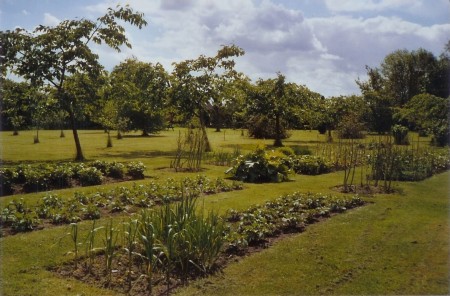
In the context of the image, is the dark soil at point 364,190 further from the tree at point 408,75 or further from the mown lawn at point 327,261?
the tree at point 408,75

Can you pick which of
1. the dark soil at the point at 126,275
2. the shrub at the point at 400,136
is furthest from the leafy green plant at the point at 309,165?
the shrub at the point at 400,136

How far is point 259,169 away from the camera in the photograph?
1365cm

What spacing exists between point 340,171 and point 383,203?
20.1 feet

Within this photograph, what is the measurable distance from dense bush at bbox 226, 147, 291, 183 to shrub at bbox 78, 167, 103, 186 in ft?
13.4

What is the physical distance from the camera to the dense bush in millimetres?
13539

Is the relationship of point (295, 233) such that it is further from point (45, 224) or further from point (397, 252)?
point (45, 224)

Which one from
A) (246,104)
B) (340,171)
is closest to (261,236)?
(340,171)

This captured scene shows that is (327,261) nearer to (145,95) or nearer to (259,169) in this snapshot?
(259,169)

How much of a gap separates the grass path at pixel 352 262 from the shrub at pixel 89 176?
642cm

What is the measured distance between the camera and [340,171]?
16391 mm

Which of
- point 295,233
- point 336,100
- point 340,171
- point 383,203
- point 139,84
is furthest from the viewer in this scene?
point 336,100

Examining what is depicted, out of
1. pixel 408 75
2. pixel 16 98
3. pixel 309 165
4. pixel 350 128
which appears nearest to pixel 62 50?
pixel 16 98

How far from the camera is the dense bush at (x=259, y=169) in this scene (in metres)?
13.5

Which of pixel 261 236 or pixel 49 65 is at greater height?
pixel 49 65
